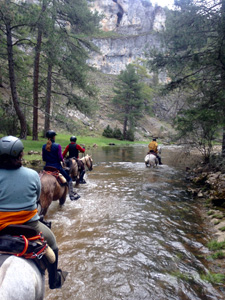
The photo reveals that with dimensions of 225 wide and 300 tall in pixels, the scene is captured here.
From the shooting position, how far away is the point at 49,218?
5.74 metres

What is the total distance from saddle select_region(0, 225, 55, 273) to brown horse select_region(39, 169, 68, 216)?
10.0 feet

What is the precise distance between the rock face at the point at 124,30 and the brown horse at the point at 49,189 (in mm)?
106508

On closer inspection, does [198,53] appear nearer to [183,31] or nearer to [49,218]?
[183,31]

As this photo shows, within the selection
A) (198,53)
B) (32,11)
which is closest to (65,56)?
(32,11)

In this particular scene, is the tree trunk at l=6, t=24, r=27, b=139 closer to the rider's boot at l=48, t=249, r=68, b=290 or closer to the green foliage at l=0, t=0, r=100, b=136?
the green foliage at l=0, t=0, r=100, b=136

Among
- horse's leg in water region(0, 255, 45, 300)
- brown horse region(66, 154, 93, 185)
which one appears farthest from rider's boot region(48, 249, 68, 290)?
brown horse region(66, 154, 93, 185)

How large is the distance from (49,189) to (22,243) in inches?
139

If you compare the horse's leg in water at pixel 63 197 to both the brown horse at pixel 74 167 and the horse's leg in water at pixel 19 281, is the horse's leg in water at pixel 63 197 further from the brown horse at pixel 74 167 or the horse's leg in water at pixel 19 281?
the horse's leg in water at pixel 19 281

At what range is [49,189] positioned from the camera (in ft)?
17.8

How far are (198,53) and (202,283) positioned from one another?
33.7ft

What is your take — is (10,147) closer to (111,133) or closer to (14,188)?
(14,188)

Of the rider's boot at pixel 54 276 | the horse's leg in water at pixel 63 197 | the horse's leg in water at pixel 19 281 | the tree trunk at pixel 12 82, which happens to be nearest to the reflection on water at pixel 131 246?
the horse's leg in water at pixel 63 197

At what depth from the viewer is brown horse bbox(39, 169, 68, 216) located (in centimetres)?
525

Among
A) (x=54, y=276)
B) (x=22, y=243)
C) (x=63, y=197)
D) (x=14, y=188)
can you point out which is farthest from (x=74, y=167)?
(x=22, y=243)
